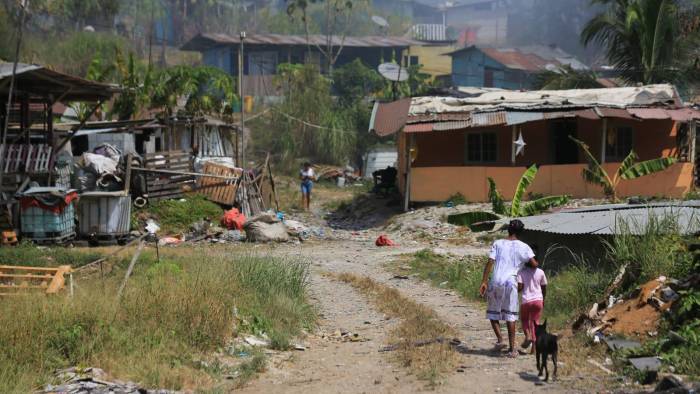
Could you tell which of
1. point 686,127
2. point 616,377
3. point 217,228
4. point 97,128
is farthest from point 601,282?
point 97,128

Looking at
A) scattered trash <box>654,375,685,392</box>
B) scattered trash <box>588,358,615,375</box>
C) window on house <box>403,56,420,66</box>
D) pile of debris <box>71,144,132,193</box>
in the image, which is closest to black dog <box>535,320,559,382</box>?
scattered trash <box>588,358,615,375</box>

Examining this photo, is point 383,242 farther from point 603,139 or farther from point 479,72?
point 479,72

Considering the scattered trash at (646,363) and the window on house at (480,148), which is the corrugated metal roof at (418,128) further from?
the scattered trash at (646,363)

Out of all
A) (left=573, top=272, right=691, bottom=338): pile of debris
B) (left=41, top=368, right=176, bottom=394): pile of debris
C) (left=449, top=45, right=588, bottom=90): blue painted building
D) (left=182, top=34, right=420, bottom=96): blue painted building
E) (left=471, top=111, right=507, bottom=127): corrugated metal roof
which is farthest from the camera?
(left=449, top=45, right=588, bottom=90): blue painted building

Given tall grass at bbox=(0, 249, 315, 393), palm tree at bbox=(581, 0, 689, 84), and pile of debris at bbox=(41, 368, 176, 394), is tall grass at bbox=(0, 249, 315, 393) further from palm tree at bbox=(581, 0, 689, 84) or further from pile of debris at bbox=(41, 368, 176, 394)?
palm tree at bbox=(581, 0, 689, 84)

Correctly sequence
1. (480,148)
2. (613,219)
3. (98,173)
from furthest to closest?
1. (480,148)
2. (98,173)
3. (613,219)

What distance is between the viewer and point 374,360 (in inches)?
381

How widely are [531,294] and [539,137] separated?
17706 millimetres

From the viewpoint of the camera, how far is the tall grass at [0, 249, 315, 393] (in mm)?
8289

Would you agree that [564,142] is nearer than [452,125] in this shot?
No

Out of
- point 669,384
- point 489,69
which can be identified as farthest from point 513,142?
point 489,69

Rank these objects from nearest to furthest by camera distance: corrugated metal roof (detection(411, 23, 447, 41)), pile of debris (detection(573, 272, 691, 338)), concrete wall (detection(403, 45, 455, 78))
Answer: pile of debris (detection(573, 272, 691, 338)) < concrete wall (detection(403, 45, 455, 78)) < corrugated metal roof (detection(411, 23, 447, 41))

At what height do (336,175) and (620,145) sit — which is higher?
(620,145)

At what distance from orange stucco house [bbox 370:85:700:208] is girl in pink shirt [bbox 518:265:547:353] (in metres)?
15.2
